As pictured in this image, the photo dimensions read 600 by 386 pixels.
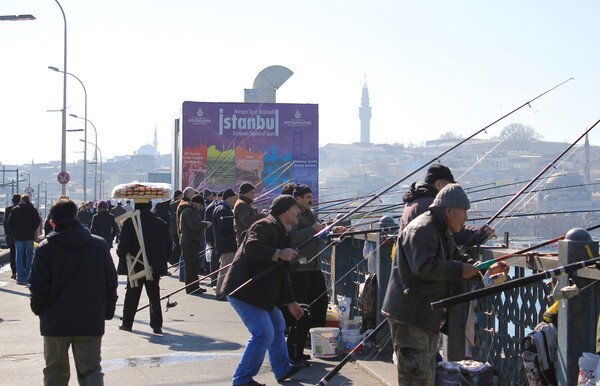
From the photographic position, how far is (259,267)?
8250 millimetres

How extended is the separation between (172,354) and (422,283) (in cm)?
522

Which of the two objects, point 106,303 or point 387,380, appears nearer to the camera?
point 106,303

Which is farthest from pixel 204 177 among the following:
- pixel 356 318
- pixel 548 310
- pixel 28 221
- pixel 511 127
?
pixel 548 310

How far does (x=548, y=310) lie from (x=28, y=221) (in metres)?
14.0

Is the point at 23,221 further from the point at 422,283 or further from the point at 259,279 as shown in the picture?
the point at 422,283

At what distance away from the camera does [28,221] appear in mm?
18922

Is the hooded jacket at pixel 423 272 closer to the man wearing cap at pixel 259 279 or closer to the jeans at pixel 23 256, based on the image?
the man wearing cap at pixel 259 279

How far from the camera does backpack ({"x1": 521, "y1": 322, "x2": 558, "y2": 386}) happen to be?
6359mm

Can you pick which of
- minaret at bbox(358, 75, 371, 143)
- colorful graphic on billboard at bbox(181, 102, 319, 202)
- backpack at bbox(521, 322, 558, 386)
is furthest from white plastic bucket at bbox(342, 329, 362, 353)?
minaret at bbox(358, 75, 371, 143)

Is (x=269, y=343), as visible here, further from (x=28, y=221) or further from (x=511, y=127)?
(x=28, y=221)

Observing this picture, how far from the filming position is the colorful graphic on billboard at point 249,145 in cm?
2845

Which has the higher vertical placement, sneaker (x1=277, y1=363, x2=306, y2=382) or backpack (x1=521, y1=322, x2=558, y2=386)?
backpack (x1=521, y1=322, x2=558, y2=386)

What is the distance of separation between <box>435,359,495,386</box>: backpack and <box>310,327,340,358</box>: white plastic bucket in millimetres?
3874

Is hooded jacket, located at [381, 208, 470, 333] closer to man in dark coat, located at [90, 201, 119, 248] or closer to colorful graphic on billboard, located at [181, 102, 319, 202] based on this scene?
man in dark coat, located at [90, 201, 119, 248]
